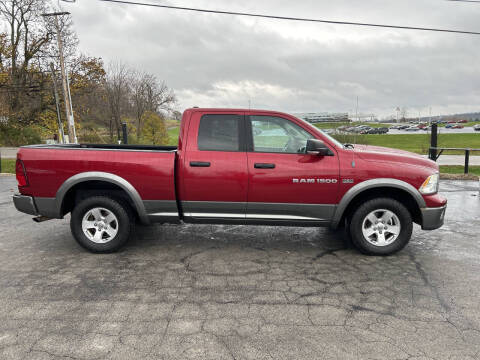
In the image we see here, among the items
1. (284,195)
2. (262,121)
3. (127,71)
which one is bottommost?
(284,195)

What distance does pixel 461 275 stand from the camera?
13.0ft

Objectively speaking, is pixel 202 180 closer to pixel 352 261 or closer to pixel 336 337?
pixel 352 261

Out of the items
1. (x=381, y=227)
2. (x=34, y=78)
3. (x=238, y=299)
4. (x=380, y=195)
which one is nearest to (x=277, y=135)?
(x=380, y=195)

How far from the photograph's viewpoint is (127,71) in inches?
1836

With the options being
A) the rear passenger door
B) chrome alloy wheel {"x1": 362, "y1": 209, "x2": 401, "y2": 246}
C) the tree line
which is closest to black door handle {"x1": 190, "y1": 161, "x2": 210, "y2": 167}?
the rear passenger door

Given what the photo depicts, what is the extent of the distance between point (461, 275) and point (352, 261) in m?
1.19

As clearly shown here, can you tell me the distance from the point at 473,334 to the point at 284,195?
2.31 meters

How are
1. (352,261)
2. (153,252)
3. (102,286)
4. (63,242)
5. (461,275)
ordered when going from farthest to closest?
(63,242) < (153,252) < (352,261) < (461,275) < (102,286)

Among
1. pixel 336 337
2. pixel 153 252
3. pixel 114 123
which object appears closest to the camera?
pixel 336 337

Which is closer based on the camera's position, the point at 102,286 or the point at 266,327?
the point at 266,327

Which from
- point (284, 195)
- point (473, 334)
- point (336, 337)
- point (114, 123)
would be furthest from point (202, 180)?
point (114, 123)

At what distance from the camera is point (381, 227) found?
4.48 meters

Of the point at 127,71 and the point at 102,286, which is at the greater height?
the point at 127,71

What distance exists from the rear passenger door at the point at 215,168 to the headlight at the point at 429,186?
2.21 m
